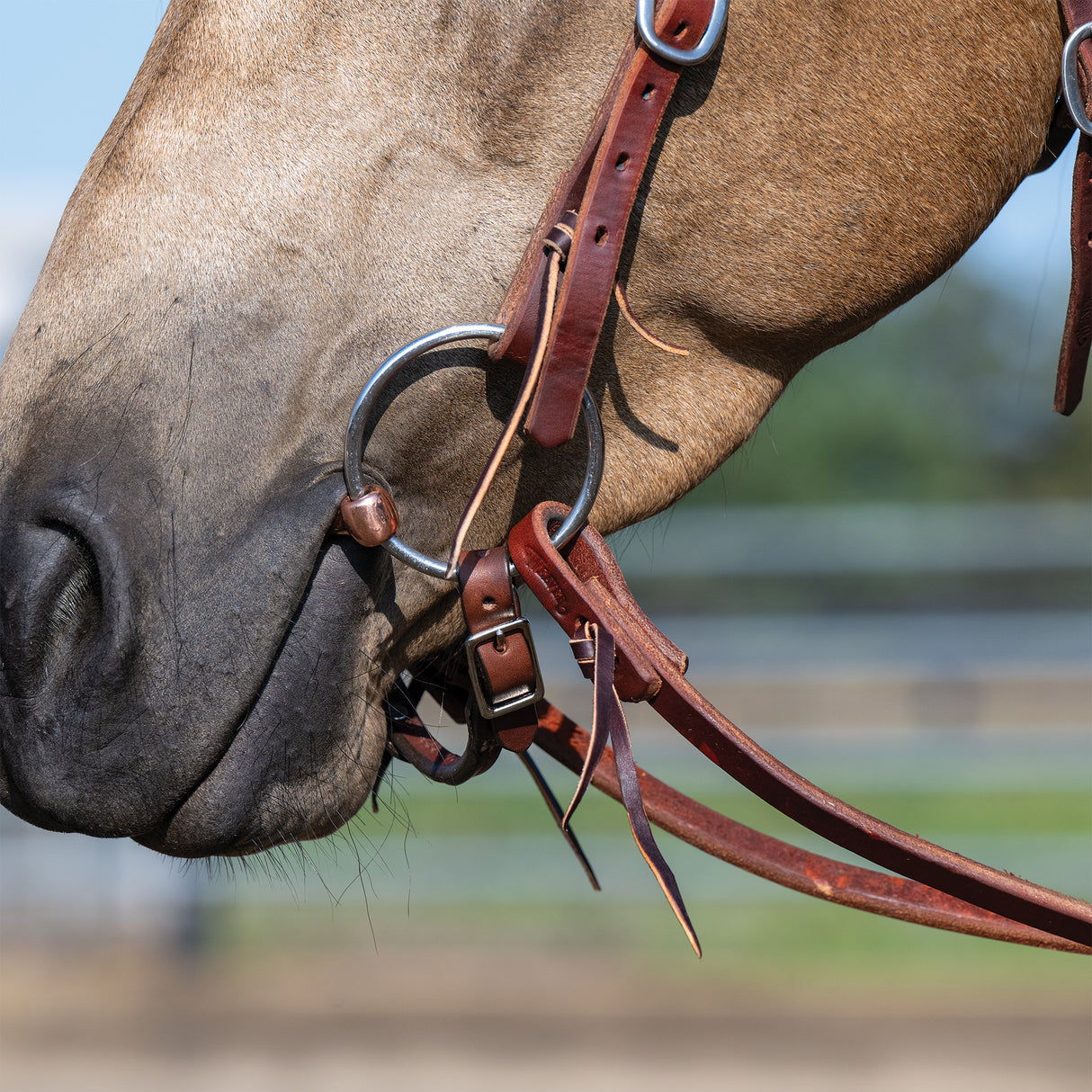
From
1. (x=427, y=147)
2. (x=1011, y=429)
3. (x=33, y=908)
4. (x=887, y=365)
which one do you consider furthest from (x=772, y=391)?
(x=887, y=365)

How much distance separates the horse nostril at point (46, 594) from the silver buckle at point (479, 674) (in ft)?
1.09

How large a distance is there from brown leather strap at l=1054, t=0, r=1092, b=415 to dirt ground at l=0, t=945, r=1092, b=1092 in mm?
3192

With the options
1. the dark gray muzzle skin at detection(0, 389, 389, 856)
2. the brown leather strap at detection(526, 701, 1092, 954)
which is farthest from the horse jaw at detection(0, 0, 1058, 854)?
the brown leather strap at detection(526, 701, 1092, 954)

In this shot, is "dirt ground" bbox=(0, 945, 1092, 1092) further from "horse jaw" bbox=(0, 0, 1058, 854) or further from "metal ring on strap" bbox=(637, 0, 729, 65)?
"metal ring on strap" bbox=(637, 0, 729, 65)

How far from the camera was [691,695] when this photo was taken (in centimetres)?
109

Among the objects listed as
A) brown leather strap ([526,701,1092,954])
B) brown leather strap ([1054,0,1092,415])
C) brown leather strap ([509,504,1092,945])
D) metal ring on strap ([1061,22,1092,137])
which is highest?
metal ring on strap ([1061,22,1092,137])

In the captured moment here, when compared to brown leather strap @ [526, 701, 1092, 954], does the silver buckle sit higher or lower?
higher

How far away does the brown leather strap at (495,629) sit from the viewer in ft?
3.51

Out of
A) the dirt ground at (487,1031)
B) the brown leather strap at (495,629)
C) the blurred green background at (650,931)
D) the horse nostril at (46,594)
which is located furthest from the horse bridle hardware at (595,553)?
the dirt ground at (487,1031)

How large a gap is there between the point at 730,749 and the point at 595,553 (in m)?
0.22

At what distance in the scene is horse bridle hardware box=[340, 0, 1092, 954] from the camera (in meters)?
1.01

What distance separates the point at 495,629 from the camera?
1070mm

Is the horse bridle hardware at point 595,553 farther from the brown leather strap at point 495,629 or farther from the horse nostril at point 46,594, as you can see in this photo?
the horse nostril at point 46,594

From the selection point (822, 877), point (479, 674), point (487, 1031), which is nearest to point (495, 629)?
point (479, 674)
